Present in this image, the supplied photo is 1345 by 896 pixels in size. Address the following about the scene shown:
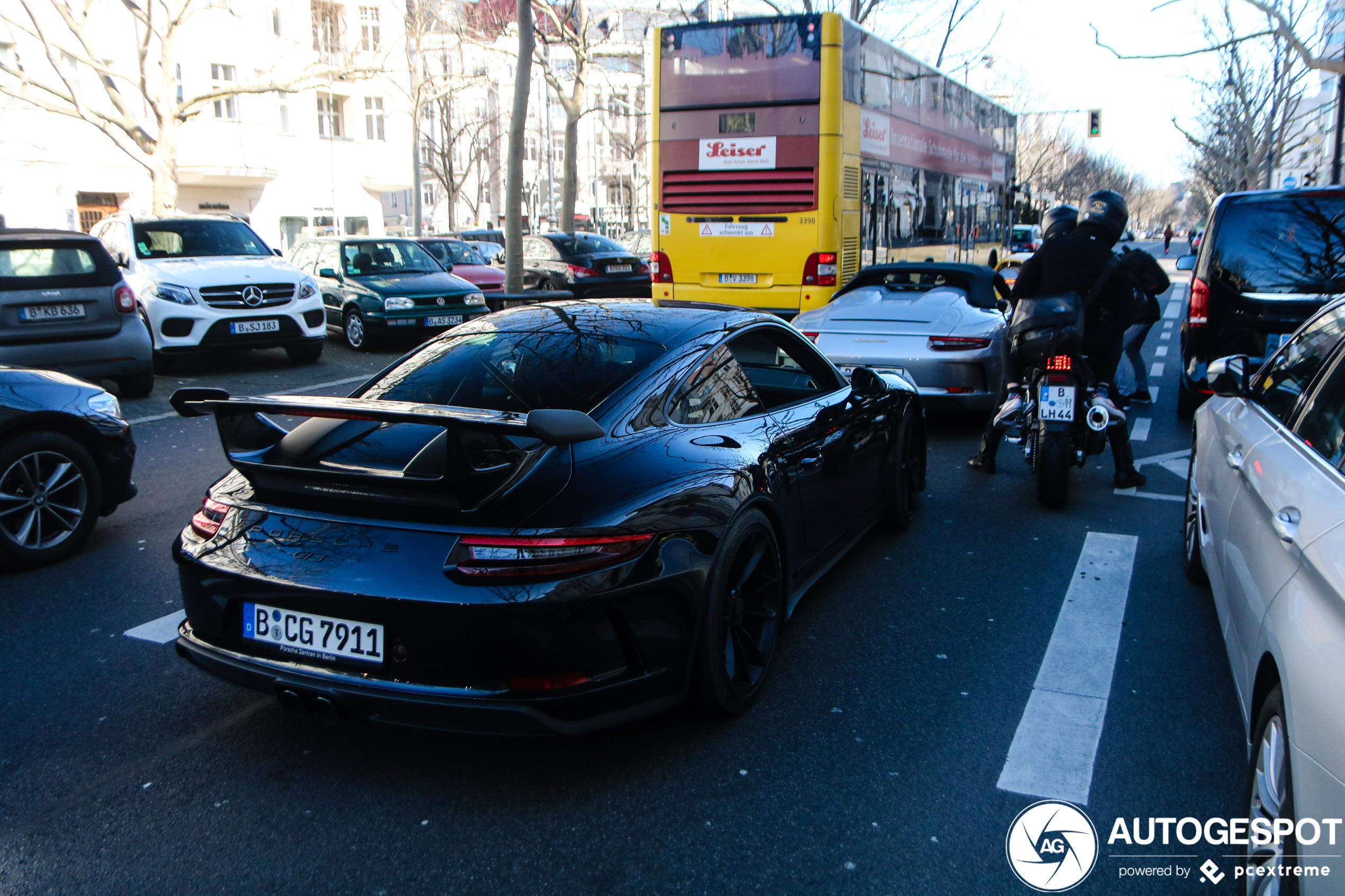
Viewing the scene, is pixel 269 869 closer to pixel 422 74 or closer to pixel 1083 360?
pixel 1083 360

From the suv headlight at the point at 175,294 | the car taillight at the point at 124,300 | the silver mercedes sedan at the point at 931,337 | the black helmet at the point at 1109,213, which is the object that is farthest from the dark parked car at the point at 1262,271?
the suv headlight at the point at 175,294

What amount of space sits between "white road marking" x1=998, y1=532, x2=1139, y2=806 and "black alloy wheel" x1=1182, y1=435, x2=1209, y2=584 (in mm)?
280

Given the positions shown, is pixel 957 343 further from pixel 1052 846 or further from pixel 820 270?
pixel 1052 846

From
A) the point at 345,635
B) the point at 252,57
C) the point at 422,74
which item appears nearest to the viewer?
the point at 345,635

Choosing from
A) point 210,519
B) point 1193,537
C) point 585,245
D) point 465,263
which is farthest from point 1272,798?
point 585,245

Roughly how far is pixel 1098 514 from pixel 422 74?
32.8 meters

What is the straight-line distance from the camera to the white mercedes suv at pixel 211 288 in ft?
39.9

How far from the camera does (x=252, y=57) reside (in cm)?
3756

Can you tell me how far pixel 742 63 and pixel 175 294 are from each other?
282 inches

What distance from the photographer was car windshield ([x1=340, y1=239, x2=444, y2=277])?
638 inches

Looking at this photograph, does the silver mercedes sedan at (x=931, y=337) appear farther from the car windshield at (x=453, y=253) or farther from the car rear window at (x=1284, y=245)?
the car windshield at (x=453, y=253)

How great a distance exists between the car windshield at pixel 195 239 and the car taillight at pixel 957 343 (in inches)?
365

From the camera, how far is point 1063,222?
6977mm

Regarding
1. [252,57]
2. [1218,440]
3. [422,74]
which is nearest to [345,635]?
[1218,440]
